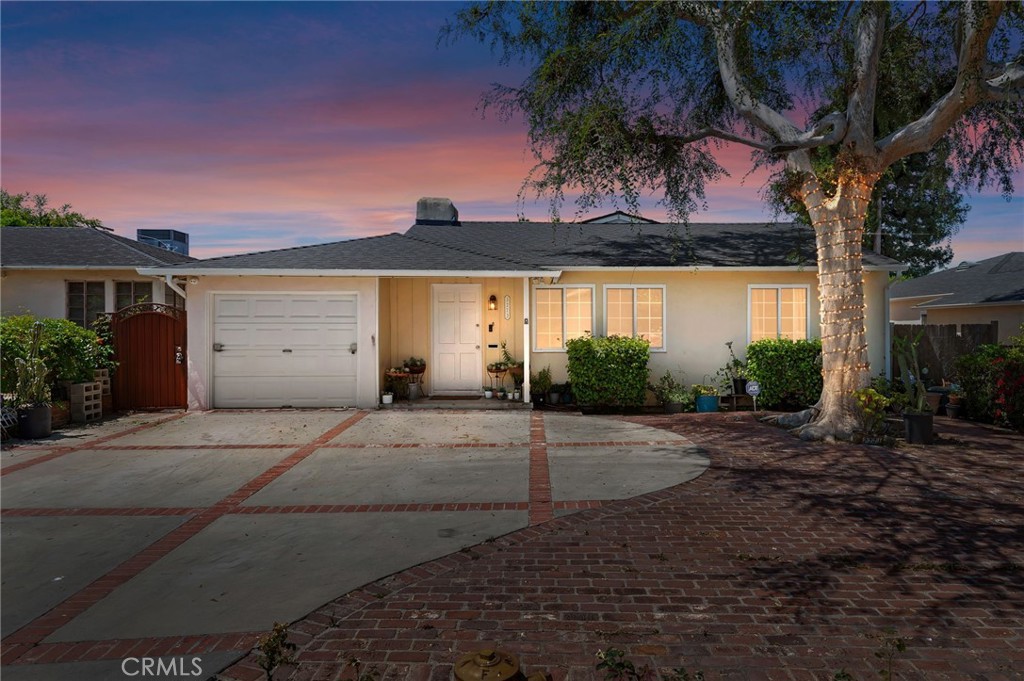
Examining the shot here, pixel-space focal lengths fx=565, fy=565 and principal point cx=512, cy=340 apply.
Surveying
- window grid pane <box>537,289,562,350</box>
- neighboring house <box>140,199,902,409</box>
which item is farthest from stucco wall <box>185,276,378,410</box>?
window grid pane <box>537,289,562,350</box>

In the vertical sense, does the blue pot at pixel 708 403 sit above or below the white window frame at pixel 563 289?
below

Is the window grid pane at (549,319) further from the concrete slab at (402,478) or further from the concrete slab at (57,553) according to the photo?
the concrete slab at (57,553)

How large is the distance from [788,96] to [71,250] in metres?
18.2

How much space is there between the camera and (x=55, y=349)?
9.90m

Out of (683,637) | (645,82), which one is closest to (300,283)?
(645,82)

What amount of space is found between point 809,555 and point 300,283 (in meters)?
10.5

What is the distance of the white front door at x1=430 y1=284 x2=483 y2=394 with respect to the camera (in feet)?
43.2

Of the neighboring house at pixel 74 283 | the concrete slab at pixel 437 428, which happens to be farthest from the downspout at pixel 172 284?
the concrete slab at pixel 437 428

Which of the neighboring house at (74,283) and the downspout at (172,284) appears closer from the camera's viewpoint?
the downspout at (172,284)

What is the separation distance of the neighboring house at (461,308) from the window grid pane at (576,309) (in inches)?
1.3

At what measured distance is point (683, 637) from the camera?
3.21 metres

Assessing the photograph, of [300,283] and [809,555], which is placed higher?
[300,283]

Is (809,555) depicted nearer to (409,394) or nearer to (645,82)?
(645,82)

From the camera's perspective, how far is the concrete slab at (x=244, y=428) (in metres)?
8.88
